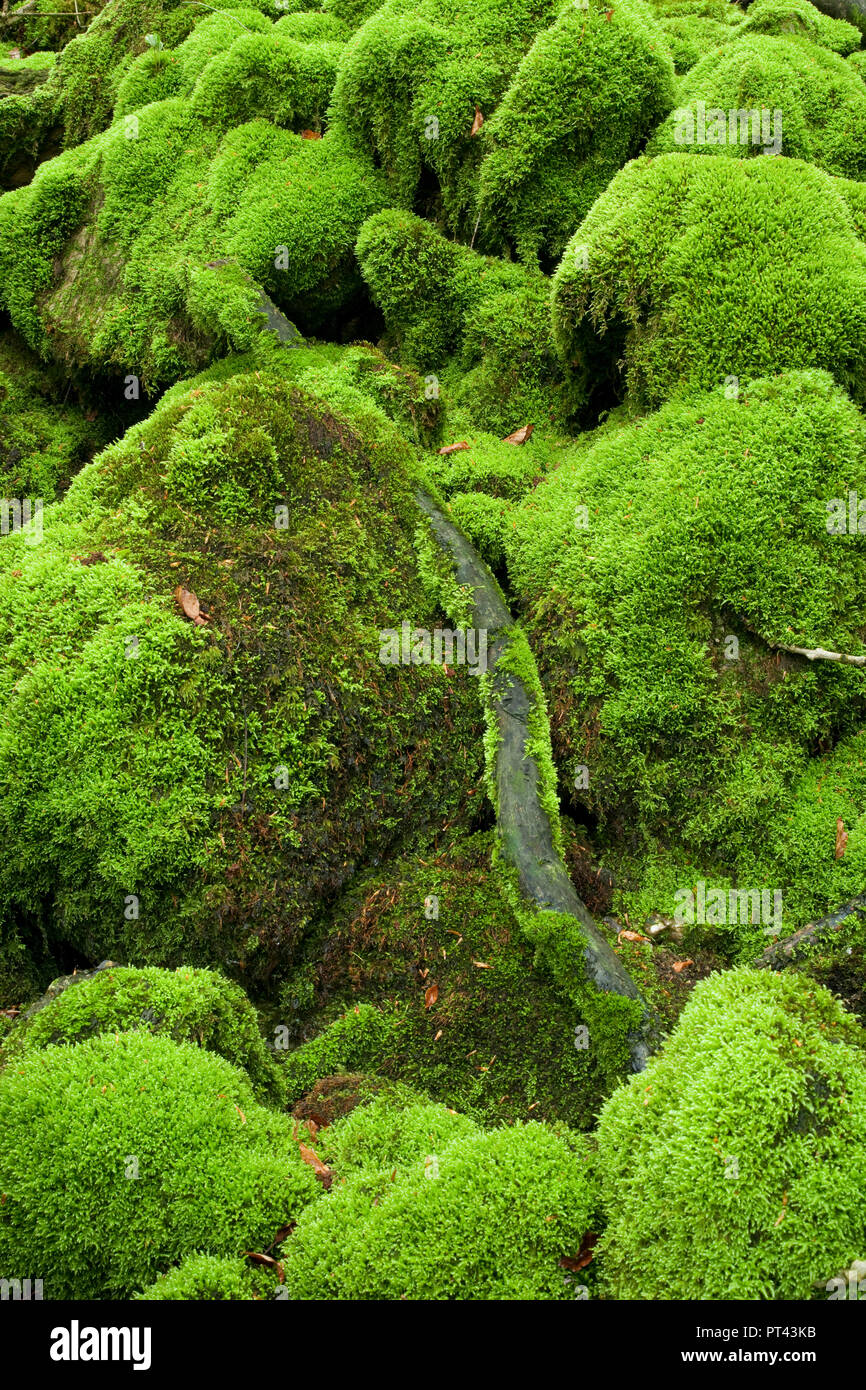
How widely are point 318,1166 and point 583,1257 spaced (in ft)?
3.71

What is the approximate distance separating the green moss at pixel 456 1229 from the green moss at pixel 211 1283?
0.13 meters

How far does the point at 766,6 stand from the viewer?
7586 mm

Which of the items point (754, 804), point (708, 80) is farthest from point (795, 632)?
point (708, 80)

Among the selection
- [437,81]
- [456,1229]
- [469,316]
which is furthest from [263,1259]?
[437,81]

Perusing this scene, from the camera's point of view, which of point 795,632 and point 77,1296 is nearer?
point 77,1296

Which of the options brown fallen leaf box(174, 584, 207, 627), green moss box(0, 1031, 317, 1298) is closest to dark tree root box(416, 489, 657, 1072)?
brown fallen leaf box(174, 584, 207, 627)

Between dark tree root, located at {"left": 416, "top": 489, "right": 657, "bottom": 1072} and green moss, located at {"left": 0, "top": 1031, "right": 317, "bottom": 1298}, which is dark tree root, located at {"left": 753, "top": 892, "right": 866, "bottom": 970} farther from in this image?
green moss, located at {"left": 0, "top": 1031, "right": 317, "bottom": 1298}

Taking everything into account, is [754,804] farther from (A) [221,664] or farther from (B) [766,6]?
(B) [766,6]

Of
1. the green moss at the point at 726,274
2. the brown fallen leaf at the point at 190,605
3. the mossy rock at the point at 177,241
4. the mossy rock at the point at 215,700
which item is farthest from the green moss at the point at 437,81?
the brown fallen leaf at the point at 190,605

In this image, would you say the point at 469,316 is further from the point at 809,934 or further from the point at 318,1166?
the point at 318,1166

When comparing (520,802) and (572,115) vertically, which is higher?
(572,115)

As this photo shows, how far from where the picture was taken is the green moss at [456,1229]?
327 centimetres

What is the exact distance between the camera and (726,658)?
532 cm

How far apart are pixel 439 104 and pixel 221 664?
460 cm
